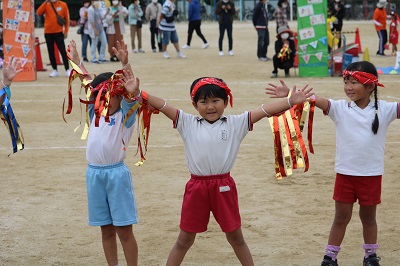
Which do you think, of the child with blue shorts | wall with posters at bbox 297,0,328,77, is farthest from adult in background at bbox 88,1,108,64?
the child with blue shorts

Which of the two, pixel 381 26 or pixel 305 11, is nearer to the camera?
pixel 305 11

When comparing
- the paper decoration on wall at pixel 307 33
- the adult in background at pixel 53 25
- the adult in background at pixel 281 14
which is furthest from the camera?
the adult in background at pixel 281 14

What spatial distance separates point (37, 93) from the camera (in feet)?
55.4

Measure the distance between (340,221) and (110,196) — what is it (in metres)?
1.73

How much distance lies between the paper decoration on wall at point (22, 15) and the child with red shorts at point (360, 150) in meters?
13.6

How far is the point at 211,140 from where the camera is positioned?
5.46 meters

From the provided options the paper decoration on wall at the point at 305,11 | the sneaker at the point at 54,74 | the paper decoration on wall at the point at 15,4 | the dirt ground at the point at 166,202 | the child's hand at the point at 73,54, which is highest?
the child's hand at the point at 73,54

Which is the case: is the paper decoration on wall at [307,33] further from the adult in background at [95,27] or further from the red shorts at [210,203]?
the red shorts at [210,203]

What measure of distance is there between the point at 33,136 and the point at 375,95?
7144 millimetres

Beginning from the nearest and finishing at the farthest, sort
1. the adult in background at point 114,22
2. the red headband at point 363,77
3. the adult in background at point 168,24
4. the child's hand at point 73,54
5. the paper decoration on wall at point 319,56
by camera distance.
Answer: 1. the red headband at point 363,77
2. the child's hand at point 73,54
3. the paper decoration on wall at point 319,56
4. the adult in background at point 114,22
5. the adult in background at point 168,24

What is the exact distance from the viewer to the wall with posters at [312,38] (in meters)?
18.6

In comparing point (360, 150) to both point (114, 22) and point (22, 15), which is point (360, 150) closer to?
point (22, 15)

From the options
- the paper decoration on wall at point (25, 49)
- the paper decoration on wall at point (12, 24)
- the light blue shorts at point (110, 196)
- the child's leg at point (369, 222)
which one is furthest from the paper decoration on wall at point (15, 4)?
the child's leg at point (369, 222)

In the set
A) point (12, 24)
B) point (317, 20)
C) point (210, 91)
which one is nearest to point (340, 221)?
point (210, 91)
